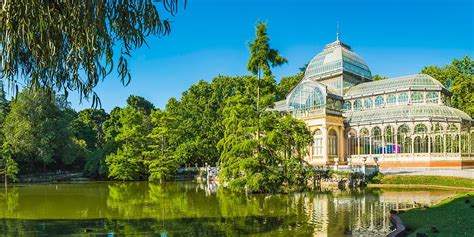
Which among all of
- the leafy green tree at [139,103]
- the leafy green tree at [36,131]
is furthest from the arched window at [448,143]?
the leafy green tree at [139,103]

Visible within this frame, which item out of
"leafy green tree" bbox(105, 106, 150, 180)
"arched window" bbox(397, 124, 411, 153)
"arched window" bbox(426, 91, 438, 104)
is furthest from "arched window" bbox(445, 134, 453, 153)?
"leafy green tree" bbox(105, 106, 150, 180)

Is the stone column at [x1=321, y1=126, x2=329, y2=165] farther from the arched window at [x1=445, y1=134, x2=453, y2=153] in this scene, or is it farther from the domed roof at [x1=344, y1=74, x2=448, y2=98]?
the arched window at [x1=445, y1=134, x2=453, y2=153]

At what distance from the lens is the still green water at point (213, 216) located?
11.8m

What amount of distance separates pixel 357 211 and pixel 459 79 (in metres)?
33.1

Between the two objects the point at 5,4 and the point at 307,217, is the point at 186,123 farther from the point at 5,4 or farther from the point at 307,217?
the point at 5,4

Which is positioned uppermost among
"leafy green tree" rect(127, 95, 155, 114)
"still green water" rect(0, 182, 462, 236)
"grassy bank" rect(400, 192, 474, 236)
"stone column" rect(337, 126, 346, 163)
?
"leafy green tree" rect(127, 95, 155, 114)

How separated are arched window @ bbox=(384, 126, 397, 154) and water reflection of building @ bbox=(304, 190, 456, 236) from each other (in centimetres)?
1187

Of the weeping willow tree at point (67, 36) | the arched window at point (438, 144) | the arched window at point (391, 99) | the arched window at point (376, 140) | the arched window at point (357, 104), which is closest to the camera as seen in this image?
the weeping willow tree at point (67, 36)

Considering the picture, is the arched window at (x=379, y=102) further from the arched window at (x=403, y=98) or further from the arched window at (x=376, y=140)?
the arched window at (x=376, y=140)

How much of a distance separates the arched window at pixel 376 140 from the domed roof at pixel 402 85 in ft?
12.6

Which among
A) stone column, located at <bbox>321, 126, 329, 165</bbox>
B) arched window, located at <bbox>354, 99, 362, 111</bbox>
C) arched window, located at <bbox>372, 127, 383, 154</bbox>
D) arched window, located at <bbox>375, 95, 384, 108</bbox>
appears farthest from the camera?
arched window, located at <bbox>354, 99, 362, 111</bbox>

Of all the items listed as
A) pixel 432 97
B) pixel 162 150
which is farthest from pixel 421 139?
pixel 162 150

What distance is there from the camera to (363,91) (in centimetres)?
3831

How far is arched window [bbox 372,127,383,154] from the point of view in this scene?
34812mm
